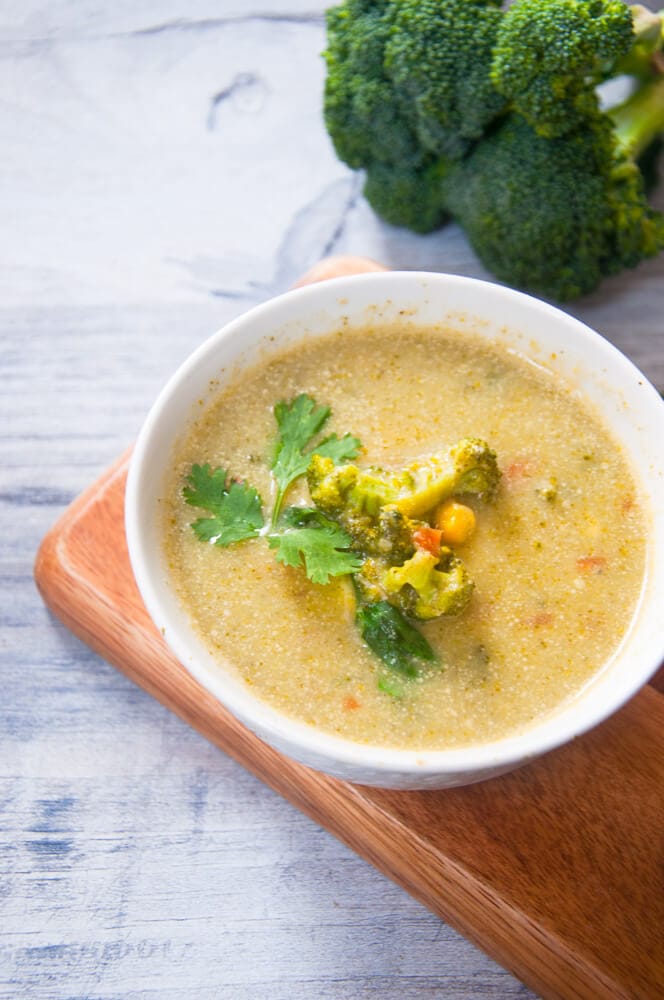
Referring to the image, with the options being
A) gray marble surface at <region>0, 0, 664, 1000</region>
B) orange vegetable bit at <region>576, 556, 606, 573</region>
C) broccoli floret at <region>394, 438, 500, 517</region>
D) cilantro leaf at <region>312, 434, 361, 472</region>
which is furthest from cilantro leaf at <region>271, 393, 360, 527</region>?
gray marble surface at <region>0, 0, 664, 1000</region>

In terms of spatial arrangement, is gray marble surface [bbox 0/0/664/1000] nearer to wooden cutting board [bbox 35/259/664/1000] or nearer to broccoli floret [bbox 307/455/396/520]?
wooden cutting board [bbox 35/259/664/1000]

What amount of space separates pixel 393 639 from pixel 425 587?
4.7 inches

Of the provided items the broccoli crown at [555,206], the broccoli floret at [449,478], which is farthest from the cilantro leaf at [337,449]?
the broccoli crown at [555,206]

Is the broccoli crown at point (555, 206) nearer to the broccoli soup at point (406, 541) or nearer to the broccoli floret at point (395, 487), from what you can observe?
the broccoli soup at point (406, 541)

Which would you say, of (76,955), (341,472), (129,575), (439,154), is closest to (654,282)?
(439,154)

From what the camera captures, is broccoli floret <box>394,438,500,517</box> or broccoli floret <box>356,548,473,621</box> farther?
broccoli floret <box>394,438,500,517</box>

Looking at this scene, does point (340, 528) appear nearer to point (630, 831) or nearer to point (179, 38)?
point (630, 831)

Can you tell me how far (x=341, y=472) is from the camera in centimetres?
210

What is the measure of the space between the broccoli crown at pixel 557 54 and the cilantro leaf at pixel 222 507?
4.17 ft

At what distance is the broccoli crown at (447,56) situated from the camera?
269 centimetres

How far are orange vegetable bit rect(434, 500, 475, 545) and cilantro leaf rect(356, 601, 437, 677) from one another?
205 mm

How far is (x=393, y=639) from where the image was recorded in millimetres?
2018

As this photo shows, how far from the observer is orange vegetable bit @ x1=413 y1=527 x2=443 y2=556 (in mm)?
2057

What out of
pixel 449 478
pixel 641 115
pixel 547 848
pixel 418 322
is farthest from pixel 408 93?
pixel 547 848
